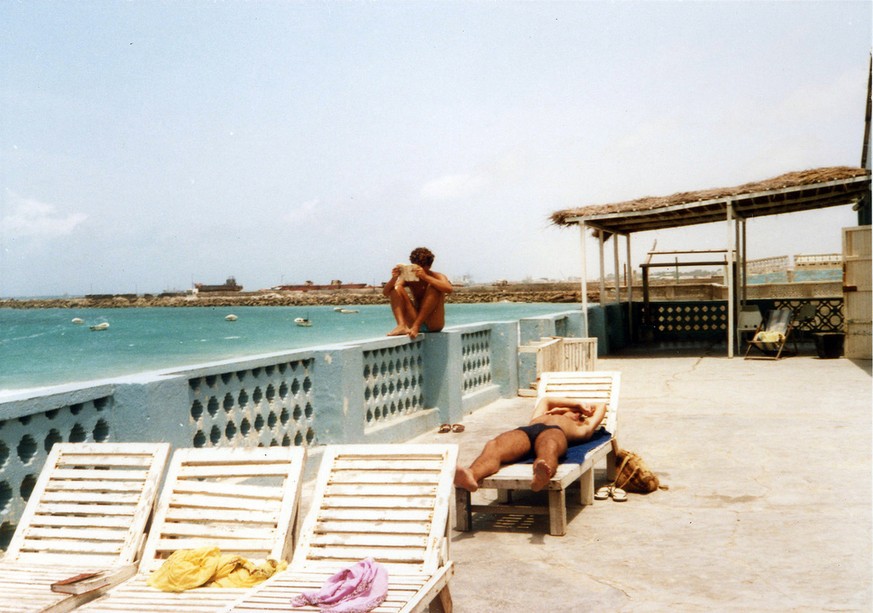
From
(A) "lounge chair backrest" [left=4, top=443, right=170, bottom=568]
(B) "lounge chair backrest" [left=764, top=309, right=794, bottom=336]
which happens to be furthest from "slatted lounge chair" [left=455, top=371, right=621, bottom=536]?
(B) "lounge chair backrest" [left=764, top=309, right=794, bottom=336]

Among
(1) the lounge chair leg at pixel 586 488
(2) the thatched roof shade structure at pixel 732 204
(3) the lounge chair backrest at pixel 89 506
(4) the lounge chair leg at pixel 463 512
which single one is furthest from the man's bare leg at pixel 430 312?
(2) the thatched roof shade structure at pixel 732 204

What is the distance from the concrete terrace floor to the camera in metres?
3.93

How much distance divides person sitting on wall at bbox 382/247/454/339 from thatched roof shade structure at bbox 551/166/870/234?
282 inches

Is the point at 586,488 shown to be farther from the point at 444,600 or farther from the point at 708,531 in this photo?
the point at 444,600

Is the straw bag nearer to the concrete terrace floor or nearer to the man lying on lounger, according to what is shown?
the concrete terrace floor

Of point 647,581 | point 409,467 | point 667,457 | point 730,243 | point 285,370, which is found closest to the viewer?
point 409,467

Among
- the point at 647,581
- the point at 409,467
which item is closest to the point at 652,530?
the point at 647,581

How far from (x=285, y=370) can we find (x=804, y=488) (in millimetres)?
4177

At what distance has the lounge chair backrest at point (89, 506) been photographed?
371cm

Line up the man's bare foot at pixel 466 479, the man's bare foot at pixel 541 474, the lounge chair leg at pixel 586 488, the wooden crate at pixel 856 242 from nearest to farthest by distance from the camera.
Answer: the man's bare foot at pixel 466 479 < the man's bare foot at pixel 541 474 < the lounge chair leg at pixel 586 488 < the wooden crate at pixel 856 242

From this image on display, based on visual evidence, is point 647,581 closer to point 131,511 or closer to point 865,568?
point 865,568

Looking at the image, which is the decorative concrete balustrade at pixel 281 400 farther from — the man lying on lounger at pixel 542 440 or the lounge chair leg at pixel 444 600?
the lounge chair leg at pixel 444 600

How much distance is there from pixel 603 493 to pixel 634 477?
0.91 feet

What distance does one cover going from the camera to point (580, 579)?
421cm
